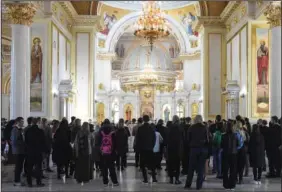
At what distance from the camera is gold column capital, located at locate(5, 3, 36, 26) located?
17.2m

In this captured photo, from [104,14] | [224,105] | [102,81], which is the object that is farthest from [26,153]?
[102,81]

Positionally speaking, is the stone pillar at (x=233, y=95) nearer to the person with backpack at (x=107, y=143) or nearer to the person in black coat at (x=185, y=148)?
the person in black coat at (x=185, y=148)

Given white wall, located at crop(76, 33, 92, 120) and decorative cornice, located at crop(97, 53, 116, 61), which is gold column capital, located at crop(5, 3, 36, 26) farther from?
decorative cornice, located at crop(97, 53, 116, 61)

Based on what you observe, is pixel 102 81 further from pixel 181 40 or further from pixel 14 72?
pixel 14 72

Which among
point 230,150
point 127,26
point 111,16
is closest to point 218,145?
point 230,150

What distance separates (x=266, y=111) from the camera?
20656 millimetres

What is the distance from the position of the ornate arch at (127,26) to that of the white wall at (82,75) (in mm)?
13446

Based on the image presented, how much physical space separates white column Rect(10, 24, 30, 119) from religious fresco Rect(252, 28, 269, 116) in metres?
9.72

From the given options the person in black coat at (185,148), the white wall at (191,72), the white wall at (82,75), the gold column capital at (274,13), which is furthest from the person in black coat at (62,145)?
the white wall at (191,72)

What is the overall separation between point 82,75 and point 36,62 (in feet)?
25.5

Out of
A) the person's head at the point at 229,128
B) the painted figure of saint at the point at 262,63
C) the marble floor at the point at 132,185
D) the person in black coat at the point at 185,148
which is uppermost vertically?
the painted figure of saint at the point at 262,63

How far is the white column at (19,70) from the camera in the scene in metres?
17.1

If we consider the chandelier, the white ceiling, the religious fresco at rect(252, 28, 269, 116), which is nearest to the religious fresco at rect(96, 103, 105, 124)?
the white ceiling

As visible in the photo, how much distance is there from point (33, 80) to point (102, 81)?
904 inches
